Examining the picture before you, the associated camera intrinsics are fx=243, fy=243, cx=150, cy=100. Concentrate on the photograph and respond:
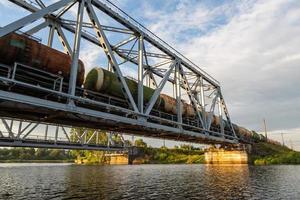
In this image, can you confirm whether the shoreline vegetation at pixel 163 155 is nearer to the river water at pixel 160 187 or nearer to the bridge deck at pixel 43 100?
the river water at pixel 160 187

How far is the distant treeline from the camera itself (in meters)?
162

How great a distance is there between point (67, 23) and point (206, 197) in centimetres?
1887

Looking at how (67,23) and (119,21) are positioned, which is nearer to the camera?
(67,23)

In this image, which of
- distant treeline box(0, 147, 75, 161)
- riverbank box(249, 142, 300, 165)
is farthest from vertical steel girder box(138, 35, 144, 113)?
distant treeline box(0, 147, 75, 161)

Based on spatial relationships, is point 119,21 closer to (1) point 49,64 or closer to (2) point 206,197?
(1) point 49,64

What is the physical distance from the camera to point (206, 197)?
19172mm

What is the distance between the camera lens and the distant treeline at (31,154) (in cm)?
16238

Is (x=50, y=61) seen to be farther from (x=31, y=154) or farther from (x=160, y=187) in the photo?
(x=31, y=154)

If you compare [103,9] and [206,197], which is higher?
[103,9]

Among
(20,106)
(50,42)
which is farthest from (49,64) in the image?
(50,42)

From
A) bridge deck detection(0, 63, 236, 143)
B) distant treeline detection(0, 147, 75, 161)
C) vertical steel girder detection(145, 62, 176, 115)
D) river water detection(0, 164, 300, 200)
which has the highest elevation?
vertical steel girder detection(145, 62, 176, 115)

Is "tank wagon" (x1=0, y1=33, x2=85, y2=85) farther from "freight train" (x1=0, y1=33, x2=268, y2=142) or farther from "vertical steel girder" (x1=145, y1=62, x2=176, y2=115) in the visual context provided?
"vertical steel girder" (x1=145, y1=62, x2=176, y2=115)

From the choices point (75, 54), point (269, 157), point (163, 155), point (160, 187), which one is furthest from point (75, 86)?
point (163, 155)

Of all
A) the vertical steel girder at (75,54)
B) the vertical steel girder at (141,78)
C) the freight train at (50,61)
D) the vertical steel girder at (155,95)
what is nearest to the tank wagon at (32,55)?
the freight train at (50,61)
